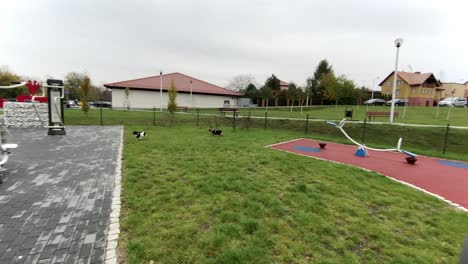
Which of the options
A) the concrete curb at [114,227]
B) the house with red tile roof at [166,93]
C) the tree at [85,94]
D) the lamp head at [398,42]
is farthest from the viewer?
the house with red tile roof at [166,93]

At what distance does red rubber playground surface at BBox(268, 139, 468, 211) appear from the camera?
5.35 metres

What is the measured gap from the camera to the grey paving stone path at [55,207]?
9.04 ft

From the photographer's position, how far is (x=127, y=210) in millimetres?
3777

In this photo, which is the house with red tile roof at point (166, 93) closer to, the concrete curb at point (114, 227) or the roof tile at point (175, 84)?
the roof tile at point (175, 84)

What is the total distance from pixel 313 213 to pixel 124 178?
3.96 metres

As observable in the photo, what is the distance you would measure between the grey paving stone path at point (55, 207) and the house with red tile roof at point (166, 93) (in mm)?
28934

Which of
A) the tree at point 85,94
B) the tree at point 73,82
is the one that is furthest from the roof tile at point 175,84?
the tree at point 73,82

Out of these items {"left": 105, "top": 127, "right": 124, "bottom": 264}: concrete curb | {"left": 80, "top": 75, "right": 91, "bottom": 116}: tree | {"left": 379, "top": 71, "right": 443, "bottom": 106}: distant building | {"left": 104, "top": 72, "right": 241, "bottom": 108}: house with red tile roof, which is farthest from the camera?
{"left": 379, "top": 71, "right": 443, "bottom": 106}: distant building

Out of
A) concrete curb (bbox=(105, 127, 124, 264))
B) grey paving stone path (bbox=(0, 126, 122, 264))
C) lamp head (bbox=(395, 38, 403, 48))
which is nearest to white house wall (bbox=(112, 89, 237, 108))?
lamp head (bbox=(395, 38, 403, 48))

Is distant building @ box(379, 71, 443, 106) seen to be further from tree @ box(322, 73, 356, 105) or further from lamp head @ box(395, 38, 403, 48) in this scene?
lamp head @ box(395, 38, 403, 48)

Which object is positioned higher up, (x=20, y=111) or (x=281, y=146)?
(x=20, y=111)

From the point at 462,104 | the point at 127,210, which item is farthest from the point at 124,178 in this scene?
the point at 462,104

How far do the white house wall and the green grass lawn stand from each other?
35486 mm

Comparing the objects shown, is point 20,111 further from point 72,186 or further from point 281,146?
point 281,146
